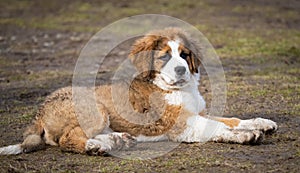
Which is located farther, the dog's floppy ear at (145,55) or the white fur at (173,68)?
the dog's floppy ear at (145,55)

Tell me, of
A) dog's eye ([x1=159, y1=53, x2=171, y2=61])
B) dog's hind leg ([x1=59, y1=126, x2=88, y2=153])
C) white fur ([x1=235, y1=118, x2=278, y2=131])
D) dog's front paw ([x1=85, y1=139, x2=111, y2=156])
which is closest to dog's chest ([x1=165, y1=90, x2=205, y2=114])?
dog's eye ([x1=159, y1=53, x2=171, y2=61])

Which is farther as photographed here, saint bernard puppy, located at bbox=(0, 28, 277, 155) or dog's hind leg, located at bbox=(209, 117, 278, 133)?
dog's hind leg, located at bbox=(209, 117, 278, 133)

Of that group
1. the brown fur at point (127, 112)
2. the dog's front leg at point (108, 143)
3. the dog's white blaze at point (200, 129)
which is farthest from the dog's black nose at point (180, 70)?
the dog's front leg at point (108, 143)

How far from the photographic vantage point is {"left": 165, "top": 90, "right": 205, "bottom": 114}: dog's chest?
699 cm

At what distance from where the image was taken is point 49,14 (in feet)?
61.6

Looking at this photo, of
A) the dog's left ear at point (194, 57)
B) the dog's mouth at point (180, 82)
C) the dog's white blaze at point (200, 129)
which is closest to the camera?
the dog's white blaze at point (200, 129)

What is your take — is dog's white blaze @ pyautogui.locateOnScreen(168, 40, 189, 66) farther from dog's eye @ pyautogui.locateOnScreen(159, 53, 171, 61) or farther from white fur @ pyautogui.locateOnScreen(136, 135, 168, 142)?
white fur @ pyautogui.locateOnScreen(136, 135, 168, 142)

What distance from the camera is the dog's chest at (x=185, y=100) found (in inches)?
275

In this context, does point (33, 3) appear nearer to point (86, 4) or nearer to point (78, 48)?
point (86, 4)

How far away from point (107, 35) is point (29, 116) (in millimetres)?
7456

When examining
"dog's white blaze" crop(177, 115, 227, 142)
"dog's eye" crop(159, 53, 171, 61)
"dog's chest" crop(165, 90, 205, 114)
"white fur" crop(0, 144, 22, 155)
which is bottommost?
"white fur" crop(0, 144, 22, 155)

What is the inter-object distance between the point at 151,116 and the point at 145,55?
72cm

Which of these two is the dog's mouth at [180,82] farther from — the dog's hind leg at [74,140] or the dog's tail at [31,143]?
the dog's tail at [31,143]

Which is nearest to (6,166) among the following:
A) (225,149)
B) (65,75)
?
(225,149)
